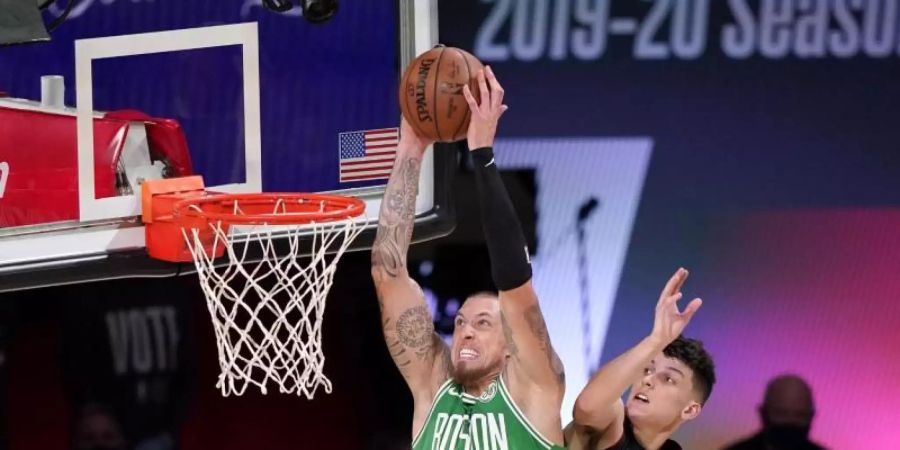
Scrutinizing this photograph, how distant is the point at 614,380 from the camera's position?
2773 mm

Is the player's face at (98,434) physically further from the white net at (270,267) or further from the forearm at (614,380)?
the forearm at (614,380)

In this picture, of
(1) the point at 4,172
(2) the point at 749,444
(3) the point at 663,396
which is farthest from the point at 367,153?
(2) the point at 749,444

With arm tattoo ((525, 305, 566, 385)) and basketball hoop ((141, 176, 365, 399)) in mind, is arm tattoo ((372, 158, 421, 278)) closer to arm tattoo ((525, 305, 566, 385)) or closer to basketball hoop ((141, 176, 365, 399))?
basketball hoop ((141, 176, 365, 399))

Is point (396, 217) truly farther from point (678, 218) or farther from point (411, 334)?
point (678, 218)

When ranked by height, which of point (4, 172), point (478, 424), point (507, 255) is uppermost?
point (4, 172)

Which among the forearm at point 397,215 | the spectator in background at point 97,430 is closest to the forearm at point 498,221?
the forearm at point 397,215

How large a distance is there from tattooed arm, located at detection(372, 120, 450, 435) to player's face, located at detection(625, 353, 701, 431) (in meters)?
0.47

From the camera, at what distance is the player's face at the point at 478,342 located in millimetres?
3061

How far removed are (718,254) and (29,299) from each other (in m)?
2.09

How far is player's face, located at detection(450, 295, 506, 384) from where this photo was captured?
3061 millimetres

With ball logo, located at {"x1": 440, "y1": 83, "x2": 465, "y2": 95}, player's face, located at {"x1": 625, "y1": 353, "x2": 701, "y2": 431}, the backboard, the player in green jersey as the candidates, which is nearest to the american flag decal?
the backboard

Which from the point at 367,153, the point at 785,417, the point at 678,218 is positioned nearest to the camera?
the point at 367,153

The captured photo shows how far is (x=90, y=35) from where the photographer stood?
11.6 feet

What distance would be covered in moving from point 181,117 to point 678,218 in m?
1.47
